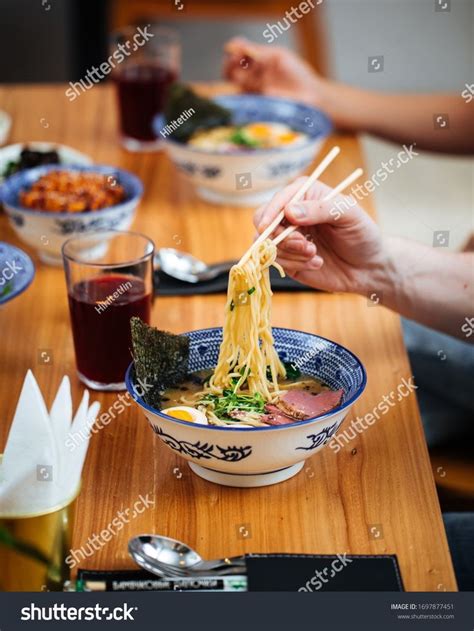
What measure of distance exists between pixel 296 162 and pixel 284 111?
0.34 m

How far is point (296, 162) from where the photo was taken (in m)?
2.19

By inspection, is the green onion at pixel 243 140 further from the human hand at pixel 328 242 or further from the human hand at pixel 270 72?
the human hand at pixel 328 242

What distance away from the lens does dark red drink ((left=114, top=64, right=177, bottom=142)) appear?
2.53 metres

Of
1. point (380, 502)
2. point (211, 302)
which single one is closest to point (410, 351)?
point (211, 302)

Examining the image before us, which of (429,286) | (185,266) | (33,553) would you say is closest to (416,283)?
(429,286)

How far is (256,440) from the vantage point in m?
1.17

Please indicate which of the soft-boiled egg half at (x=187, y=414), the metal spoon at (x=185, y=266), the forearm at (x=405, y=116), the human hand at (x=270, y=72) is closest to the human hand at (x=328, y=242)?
the metal spoon at (x=185, y=266)

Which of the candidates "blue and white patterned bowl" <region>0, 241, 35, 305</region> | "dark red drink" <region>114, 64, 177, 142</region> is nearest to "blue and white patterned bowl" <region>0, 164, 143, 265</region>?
"blue and white patterned bowl" <region>0, 241, 35, 305</region>

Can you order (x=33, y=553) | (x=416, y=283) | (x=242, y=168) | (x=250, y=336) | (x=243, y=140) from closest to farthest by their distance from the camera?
(x=33, y=553) < (x=250, y=336) < (x=416, y=283) < (x=242, y=168) < (x=243, y=140)

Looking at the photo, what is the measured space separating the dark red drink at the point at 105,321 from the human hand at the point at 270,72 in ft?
4.33

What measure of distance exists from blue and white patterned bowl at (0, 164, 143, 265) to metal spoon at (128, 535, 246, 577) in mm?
845

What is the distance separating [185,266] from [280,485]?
0.70m

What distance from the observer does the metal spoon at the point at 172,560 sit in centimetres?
111

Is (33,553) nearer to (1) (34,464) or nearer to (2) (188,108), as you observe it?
(1) (34,464)
